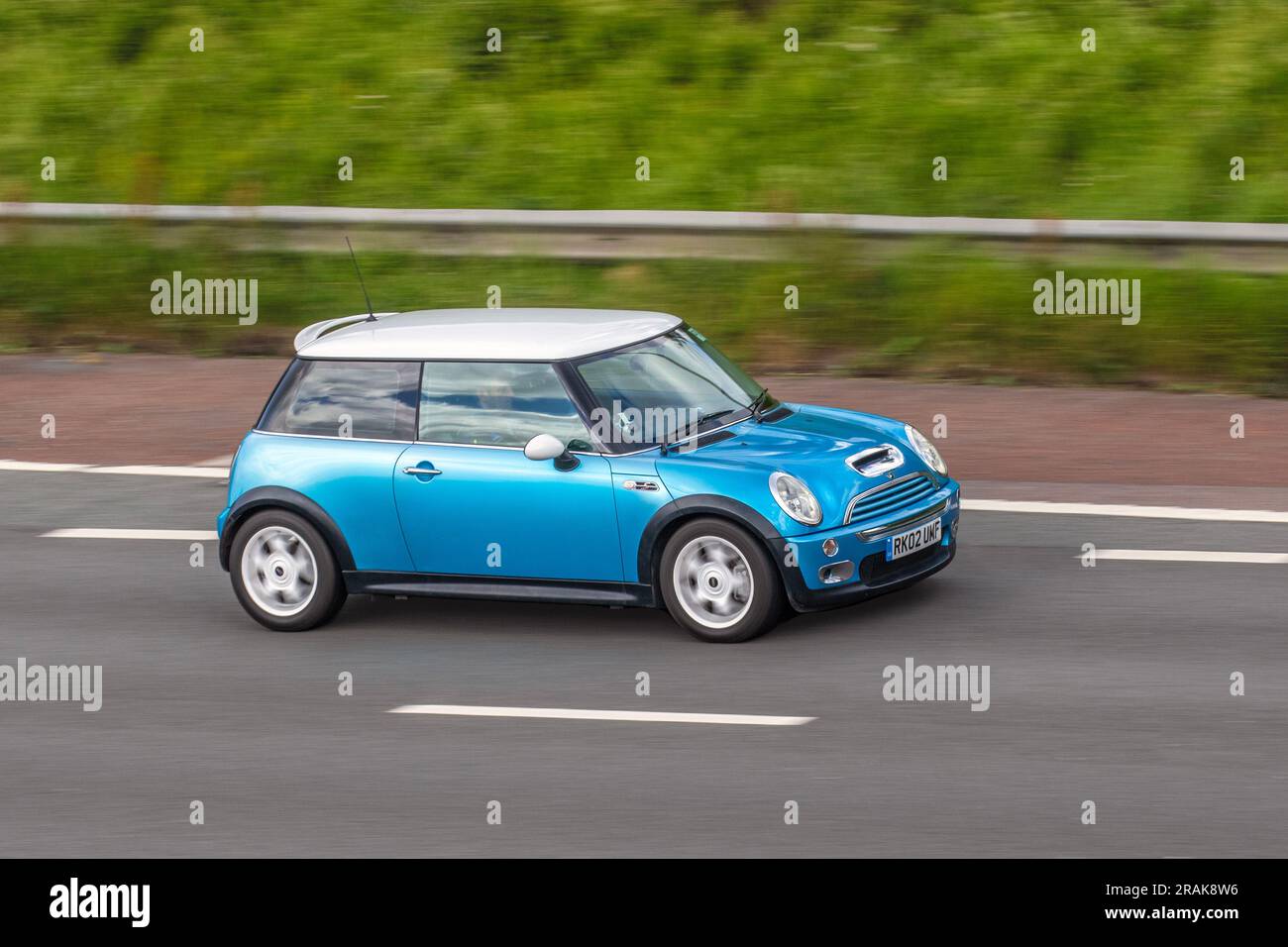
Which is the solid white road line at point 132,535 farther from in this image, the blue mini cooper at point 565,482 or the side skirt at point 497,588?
the side skirt at point 497,588

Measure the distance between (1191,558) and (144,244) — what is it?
11152 mm

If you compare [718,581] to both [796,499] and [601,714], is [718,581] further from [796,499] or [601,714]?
[601,714]

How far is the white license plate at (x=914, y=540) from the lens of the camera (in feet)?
30.4

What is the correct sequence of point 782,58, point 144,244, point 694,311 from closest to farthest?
point 694,311 → point 144,244 → point 782,58

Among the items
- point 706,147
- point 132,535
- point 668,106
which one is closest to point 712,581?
point 132,535

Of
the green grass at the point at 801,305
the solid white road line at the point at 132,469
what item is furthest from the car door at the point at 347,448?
the green grass at the point at 801,305

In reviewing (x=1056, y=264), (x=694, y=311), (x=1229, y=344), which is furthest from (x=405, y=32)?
(x=1229, y=344)

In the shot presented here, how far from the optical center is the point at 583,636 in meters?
9.62

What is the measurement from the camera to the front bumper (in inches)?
352

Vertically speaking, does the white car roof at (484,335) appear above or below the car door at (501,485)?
above

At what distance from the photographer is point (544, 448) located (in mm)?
9188

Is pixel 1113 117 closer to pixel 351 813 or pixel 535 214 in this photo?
pixel 535 214

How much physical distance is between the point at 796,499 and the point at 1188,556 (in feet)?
9.55

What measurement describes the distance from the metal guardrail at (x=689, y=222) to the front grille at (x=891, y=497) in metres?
6.21
